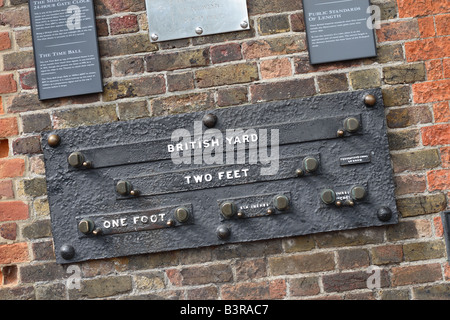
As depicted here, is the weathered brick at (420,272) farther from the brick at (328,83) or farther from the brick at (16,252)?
the brick at (16,252)

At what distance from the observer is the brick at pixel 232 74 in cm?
215

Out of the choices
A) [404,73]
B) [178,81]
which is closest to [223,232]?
[178,81]

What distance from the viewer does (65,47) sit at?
7.03ft

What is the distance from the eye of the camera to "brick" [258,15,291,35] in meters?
2.15

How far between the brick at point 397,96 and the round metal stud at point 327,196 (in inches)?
17.8

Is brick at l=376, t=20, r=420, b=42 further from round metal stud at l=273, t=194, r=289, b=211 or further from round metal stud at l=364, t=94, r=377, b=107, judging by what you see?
round metal stud at l=273, t=194, r=289, b=211

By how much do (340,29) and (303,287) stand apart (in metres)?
1.11

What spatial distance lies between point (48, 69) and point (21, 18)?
0.26 metres

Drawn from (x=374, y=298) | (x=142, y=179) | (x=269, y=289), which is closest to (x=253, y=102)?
(x=142, y=179)

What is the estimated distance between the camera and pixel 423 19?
2127mm

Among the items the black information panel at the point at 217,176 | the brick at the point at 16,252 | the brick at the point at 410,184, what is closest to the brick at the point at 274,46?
the black information panel at the point at 217,176

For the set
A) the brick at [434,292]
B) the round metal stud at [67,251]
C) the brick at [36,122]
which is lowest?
the brick at [434,292]
